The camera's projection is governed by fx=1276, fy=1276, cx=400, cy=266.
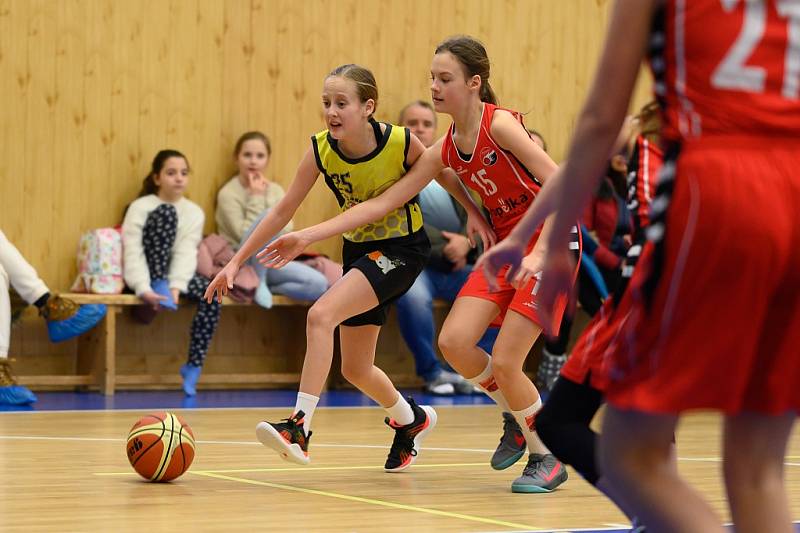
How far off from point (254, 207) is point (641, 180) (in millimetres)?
5625

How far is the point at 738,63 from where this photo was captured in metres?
1.81

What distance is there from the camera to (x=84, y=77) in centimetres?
890

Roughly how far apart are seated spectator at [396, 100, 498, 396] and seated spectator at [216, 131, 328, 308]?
0.66m

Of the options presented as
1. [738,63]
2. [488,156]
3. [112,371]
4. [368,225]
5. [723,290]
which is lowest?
[112,371]

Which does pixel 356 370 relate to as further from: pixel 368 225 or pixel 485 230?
pixel 485 230

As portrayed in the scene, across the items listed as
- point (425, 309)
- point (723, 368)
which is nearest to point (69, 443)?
point (425, 309)

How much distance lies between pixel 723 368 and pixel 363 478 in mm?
3304

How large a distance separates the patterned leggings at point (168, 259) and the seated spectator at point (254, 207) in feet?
1.57

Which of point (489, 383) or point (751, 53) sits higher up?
point (751, 53)

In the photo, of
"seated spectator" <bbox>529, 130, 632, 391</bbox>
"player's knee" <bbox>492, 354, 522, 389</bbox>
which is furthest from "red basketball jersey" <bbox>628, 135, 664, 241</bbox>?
"seated spectator" <bbox>529, 130, 632, 391</bbox>

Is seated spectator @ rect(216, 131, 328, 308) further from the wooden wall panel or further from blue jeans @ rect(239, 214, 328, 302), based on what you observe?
the wooden wall panel

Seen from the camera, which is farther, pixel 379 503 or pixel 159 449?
pixel 159 449

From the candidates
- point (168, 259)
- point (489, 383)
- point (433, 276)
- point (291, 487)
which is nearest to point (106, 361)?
point (168, 259)

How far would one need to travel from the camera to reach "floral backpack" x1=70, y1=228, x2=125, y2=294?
27.6 feet
